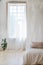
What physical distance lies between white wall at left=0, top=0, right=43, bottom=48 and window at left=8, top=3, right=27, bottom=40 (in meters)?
0.05

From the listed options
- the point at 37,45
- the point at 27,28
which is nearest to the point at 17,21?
the point at 27,28

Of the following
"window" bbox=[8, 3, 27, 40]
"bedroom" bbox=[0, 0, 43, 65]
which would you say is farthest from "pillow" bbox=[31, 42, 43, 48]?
"window" bbox=[8, 3, 27, 40]

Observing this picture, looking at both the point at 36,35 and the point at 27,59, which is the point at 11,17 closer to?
the point at 36,35

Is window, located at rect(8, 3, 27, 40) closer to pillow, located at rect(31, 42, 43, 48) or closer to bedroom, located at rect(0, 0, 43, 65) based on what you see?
bedroom, located at rect(0, 0, 43, 65)

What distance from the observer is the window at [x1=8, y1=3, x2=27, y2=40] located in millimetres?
1398

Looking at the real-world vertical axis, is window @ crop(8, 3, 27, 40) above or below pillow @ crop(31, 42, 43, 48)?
above

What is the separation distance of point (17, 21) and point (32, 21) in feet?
0.63

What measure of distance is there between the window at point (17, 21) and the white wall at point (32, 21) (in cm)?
5

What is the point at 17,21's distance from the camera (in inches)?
56.8

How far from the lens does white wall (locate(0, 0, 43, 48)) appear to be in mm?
1397

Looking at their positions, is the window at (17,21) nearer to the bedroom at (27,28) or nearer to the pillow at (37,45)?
the bedroom at (27,28)

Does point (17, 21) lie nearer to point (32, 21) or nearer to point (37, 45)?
point (32, 21)

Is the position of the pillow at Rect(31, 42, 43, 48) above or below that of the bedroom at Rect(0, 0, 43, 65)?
below

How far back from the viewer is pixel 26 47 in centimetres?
147
